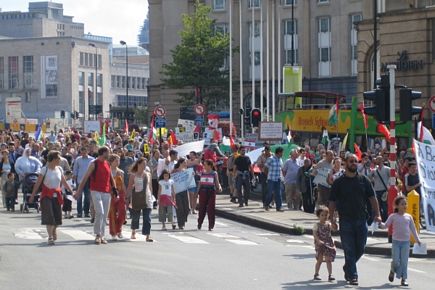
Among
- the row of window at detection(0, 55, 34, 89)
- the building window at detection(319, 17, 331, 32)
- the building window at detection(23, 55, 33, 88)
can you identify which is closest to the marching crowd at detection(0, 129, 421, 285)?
the building window at detection(319, 17, 331, 32)

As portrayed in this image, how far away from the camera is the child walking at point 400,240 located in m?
16.3

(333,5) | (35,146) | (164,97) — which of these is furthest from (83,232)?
(164,97)

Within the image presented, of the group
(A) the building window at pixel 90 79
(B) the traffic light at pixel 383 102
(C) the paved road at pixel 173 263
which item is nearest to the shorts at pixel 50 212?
(C) the paved road at pixel 173 263

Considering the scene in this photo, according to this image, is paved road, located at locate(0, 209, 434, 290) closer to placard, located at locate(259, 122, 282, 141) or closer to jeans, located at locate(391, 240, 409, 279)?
jeans, located at locate(391, 240, 409, 279)

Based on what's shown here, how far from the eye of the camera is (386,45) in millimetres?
47625

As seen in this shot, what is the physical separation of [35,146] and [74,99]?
11117cm

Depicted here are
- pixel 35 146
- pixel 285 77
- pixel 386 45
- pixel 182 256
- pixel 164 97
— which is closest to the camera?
pixel 182 256

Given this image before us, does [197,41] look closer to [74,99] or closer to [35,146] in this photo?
[35,146]

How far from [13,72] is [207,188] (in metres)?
127

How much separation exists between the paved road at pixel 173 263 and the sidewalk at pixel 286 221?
0.59 meters

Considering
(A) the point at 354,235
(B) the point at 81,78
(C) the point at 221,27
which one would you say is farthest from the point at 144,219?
(B) the point at 81,78

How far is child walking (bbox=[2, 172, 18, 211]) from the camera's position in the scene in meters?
30.1

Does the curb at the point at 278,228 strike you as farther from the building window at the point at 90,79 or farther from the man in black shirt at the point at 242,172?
the building window at the point at 90,79

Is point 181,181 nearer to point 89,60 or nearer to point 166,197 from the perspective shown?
point 166,197
